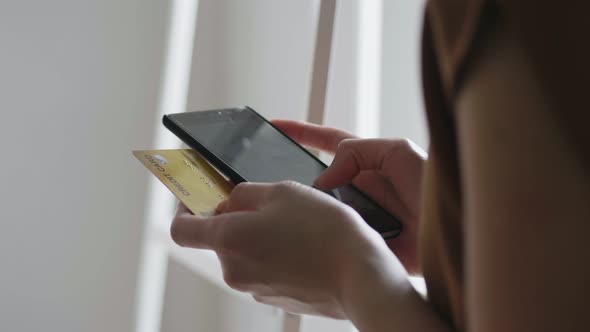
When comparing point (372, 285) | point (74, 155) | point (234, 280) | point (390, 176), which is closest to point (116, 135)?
point (74, 155)

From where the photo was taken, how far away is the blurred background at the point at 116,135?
97cm

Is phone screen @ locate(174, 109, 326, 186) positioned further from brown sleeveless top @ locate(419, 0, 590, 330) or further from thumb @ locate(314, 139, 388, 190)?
brown sleeveless top @ locate(419, 0, 590, 330)

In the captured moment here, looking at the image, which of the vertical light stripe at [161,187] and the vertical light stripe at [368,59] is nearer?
the vertical light stripe at [368,59]

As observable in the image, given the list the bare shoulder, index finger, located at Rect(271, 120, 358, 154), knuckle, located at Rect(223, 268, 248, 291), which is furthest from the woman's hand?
index finger, located at Rect(271, 120, 358, 154)

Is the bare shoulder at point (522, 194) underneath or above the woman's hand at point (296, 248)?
above

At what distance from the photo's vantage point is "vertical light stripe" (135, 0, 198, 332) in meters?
1.07

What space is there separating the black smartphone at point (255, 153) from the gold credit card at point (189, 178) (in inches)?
0.5

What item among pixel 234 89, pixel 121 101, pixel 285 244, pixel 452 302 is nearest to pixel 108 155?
pixel 121 101

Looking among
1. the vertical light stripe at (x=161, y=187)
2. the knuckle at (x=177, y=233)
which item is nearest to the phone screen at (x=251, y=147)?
the knuckle at (x=177, y=233)

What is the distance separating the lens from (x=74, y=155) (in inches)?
40.8

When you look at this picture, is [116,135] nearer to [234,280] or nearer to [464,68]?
[234,280]

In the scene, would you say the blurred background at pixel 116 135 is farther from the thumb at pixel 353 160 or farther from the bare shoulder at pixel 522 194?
the bare shoulder at pixel 522 194

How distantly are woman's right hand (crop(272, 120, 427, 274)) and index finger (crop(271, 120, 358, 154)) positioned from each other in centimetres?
8

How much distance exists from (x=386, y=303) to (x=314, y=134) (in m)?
0.41
